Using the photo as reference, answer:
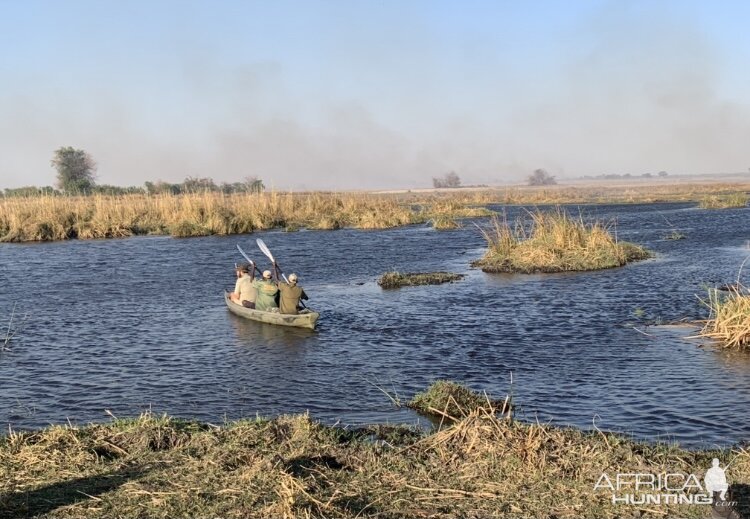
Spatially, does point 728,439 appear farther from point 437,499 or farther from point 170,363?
point 170,363

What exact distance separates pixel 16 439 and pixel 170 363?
217 inches

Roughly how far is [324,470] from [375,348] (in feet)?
23.4

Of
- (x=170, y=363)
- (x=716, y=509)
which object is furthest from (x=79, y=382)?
(x=716, y=509)

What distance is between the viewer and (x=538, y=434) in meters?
6.80

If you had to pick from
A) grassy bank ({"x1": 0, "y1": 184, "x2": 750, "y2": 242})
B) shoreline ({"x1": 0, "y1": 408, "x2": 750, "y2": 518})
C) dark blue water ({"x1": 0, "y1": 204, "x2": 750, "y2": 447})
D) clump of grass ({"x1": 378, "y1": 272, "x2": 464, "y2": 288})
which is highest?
grassy bank ({"x1": 0, "y1": 184, "x2": 750, "y2": 242})

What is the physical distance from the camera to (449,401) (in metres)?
9.00

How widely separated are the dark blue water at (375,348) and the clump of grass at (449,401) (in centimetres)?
30

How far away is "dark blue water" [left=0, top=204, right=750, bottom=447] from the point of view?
9.84 meters

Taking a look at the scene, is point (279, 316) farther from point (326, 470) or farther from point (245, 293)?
point (326, 470)

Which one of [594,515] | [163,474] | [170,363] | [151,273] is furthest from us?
[151,273]

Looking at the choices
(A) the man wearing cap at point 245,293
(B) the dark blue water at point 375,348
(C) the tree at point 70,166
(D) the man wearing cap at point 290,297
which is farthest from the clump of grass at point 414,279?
(C) the tree at point 70,166

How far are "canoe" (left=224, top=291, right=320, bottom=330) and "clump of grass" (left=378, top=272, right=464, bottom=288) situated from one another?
16.7 feet

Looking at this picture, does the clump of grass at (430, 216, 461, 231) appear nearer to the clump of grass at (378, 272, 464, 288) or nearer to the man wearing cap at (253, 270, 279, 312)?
the clump of grass at (378, 272, 464, 288)

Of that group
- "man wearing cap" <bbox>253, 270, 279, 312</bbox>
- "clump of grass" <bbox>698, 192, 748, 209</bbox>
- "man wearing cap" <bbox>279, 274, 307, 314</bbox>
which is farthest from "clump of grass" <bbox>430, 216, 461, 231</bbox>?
"man wearing cap" <bbox>279, 274, 307, 314</bbox>
